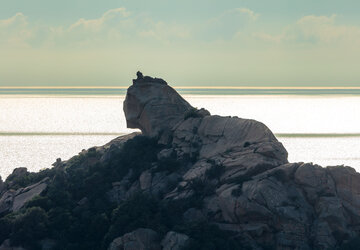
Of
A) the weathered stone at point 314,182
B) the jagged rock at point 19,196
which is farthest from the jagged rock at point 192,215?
the jagged rock at point 19,196

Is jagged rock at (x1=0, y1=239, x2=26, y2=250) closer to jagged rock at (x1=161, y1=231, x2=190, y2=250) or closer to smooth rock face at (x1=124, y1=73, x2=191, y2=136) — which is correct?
jagged rock at (x1=161, y1=231, x2=190, y2=250)

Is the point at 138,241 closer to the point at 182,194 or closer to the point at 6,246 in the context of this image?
the point at 182,194

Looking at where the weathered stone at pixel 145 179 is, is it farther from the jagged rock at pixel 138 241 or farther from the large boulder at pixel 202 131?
the jagged rock at pixel 138 241

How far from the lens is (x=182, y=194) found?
104 meters

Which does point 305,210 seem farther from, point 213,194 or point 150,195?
point 150,195

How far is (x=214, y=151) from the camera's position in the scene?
11019cm

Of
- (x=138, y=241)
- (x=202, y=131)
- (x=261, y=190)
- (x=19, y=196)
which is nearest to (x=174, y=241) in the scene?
(x=138, y=241)

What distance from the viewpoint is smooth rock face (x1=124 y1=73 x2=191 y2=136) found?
120500mm

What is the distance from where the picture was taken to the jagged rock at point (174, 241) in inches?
3728

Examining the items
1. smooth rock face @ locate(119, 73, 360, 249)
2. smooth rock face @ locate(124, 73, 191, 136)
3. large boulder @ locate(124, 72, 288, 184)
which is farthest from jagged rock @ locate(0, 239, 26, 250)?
smooth rock face @ locate(124, 73, 191, 136)

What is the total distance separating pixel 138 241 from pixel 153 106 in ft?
100.0

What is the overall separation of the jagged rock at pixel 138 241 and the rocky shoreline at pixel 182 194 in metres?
0.13

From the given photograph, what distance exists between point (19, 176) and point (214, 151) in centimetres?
3657

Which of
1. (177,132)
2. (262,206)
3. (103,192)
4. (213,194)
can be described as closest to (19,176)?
(103,192)
